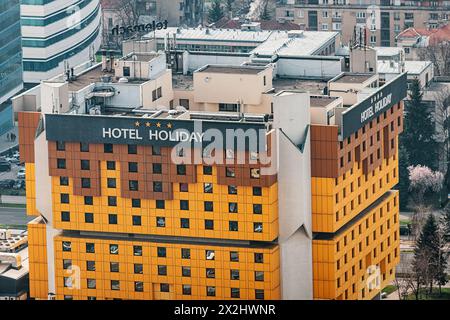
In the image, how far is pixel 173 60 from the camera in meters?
153

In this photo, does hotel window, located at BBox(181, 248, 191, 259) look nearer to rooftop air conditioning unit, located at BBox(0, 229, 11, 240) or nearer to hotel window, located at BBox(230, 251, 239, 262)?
hotel window, located at BBox(230, 251, 239, 262)

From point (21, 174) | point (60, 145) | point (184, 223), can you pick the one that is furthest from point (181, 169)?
point (21, 174)

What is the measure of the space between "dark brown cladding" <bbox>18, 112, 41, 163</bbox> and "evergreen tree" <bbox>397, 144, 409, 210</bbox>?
2052 inches

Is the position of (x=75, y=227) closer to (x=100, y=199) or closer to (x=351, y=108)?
(x=100, y=199)

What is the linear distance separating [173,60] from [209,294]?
2293 centimetres

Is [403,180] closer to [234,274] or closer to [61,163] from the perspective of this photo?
[234,274]

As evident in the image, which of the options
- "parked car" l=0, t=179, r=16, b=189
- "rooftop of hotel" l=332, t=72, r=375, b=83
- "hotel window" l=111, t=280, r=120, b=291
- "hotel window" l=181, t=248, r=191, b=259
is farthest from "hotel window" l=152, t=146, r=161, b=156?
"parked car" l=0, t=179, r=16, b=189

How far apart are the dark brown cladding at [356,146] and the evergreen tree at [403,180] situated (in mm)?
36519

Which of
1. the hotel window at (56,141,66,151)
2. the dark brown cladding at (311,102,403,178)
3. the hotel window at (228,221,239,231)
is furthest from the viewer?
the hotel window at (56,141,66,151)

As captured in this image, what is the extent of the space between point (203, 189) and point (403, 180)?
173 feet

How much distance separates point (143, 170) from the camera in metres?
136

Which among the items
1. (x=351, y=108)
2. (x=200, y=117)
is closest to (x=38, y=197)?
(x=200, y=117)

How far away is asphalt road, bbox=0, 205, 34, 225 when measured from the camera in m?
180
